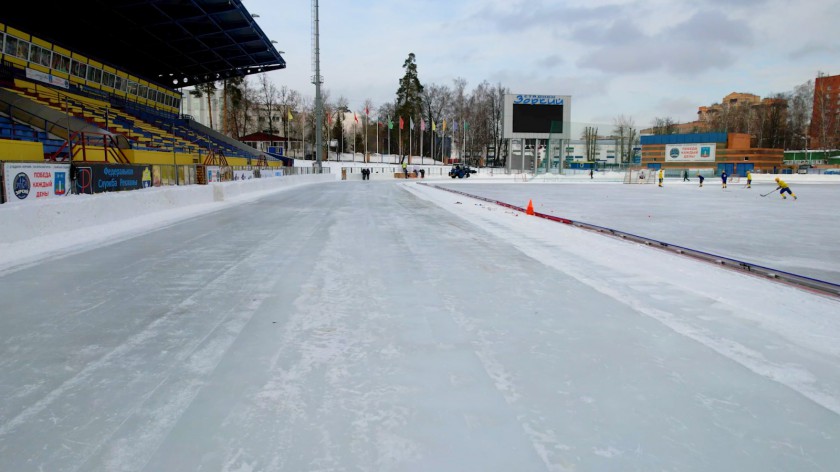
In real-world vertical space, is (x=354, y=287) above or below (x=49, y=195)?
below

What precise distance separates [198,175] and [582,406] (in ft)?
71.8

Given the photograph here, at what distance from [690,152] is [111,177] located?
7539cm

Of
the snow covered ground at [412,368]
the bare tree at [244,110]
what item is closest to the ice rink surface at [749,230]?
the snow covered ground at [412,368]

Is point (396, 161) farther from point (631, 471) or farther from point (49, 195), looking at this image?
point (631, 471)

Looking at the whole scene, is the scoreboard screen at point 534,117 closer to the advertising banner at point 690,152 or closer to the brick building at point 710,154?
the brick building at point 710,154

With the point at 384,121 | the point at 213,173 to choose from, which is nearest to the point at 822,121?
the point at 384,121

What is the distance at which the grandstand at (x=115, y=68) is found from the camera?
2064cm

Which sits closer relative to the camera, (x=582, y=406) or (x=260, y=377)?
(x=582, y=406)

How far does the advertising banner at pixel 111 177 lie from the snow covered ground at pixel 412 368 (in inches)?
289

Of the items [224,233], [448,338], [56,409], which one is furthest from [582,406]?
[224,233]

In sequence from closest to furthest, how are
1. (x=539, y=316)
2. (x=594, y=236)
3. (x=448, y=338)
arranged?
→ (x=448, y=338)
(x=539, y=316)
(x=594, y=236)

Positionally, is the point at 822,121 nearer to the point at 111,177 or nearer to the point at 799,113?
the point at 799,113

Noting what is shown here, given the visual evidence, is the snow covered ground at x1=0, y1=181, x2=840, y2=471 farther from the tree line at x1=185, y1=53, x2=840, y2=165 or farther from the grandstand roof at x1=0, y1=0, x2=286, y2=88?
the tree line at x1=185, y1=53, x2=840, y2=165

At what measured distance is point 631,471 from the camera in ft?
8.04
